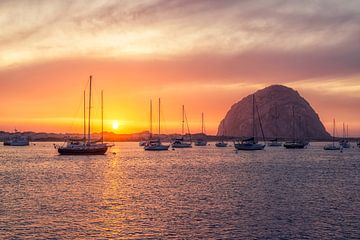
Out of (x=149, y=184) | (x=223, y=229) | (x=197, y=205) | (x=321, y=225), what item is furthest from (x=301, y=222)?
(x=149, y=184)

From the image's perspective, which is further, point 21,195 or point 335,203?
point 21,195

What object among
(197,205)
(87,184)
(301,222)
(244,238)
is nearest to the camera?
(244,238)

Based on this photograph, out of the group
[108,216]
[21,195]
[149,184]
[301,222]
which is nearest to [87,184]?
[149,184]

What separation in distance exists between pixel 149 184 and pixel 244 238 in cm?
2958

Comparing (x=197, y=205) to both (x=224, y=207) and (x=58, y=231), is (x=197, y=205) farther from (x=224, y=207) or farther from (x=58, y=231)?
(x=58, y=231)

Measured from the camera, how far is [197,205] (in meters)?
38.8

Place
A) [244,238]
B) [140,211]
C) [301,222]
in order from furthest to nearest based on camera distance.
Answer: [140,211]
[301,222]
[244,238]

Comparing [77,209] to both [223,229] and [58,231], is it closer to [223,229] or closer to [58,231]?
[58,231]

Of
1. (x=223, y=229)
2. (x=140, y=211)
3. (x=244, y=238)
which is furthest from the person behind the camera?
(x=140, y=211)

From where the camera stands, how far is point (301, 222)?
31.8m

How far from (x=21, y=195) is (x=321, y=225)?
29.2 m

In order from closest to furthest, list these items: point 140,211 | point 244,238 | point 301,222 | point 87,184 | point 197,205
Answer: point 244,238, point 301,222, point 140,211, point 197,205, point 87,184

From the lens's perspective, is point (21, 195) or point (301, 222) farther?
point (21, 195)

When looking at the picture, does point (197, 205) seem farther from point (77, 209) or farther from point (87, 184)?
point (87, 184)
